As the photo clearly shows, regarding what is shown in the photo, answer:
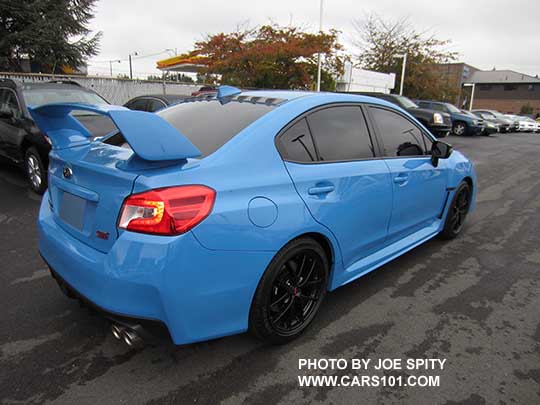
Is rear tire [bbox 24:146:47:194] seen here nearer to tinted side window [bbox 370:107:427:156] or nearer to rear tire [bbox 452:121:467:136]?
tinted side window [bbox 370:107:427:156]

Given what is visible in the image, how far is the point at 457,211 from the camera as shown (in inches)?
167

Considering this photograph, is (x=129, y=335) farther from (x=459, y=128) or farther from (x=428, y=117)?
(x=459, y=128)

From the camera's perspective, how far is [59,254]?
2.12m

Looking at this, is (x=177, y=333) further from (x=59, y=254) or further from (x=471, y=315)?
(x=471, y=315)

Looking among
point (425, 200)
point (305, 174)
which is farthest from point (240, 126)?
point (425, 200)

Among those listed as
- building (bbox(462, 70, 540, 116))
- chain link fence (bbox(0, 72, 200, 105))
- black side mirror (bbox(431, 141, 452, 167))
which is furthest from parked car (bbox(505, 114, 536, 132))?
building (bbox(462, 70, 540, 116))

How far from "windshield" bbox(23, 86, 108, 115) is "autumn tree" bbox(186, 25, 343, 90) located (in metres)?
13.2

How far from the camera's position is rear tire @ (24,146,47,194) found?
5250 mm

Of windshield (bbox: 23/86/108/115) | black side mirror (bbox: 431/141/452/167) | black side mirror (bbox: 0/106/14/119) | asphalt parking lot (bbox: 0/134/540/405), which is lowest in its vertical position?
asphalt parking lot (bbox: 0/134/540/405)

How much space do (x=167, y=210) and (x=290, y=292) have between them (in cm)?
99

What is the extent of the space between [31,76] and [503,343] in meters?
15.1

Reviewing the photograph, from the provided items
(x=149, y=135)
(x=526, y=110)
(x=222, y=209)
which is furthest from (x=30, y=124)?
(x=526, y=110)

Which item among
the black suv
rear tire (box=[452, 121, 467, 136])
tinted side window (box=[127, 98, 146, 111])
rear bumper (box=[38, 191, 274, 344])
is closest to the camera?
rear bumper (box=[38, 191, 274, 344])

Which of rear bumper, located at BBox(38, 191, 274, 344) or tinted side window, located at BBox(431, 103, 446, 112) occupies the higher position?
tinted side window, located at BBox(431, 103, 446, 112)
